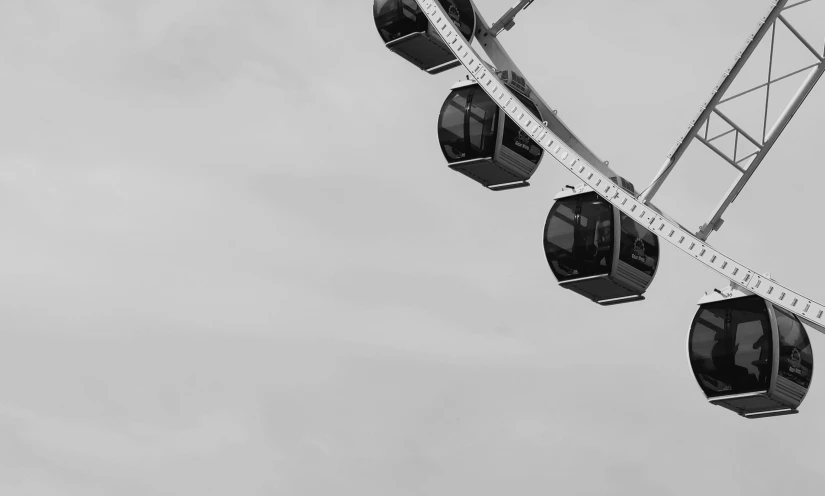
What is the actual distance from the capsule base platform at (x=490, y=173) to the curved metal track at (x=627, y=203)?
9.33 feet

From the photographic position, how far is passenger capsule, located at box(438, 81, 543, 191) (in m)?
24.3

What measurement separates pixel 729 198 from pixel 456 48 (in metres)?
4.17

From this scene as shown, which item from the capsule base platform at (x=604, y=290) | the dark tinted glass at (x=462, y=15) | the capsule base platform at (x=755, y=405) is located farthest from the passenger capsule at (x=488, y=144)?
the capsule base platform at (x=755, y=405)

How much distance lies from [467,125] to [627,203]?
5.90 m

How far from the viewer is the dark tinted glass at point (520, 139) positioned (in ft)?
80.0

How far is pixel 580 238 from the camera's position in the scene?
23.5 meters

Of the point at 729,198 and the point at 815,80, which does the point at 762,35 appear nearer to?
the point at 815,80

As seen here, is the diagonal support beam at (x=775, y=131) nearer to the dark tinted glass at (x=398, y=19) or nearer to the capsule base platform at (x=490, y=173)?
the capsule base platform at (x=490, y=173)

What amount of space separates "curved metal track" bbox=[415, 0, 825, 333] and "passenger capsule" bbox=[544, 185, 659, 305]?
302 centimetres

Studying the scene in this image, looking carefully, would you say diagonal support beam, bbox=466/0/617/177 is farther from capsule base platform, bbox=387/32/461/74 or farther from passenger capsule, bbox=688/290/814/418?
passenger capsule, bbox=688/290/814/418

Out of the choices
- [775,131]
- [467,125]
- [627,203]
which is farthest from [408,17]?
[627,203]

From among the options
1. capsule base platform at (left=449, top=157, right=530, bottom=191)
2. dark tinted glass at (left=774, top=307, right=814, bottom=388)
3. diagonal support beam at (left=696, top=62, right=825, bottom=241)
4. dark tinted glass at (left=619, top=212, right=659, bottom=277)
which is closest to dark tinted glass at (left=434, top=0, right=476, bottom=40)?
capsule base platform at (left=449, top=157, right=530, bottom=191)

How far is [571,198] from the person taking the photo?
24000 mm

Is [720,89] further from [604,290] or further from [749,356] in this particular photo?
[604,290]
